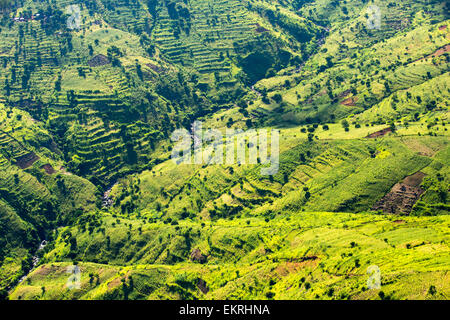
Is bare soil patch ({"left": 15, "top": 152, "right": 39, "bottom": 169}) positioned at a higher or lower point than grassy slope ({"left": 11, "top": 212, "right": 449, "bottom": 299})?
higher

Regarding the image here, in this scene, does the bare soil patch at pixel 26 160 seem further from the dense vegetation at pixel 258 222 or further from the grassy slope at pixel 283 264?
the grassy slope at pixel 283 264

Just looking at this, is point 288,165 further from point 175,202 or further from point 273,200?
point 175,202

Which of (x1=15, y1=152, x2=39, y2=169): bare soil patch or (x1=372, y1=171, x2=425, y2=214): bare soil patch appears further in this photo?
(x1=15, y1=152, x2=39, y2=169): bare soil patch

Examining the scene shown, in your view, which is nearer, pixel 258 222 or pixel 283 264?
pixel 283 264

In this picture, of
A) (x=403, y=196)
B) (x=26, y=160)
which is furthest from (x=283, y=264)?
(x=26, y=160)

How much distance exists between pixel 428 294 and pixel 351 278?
20.9m

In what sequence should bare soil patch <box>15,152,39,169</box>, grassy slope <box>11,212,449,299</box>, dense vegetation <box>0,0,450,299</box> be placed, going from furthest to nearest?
bare soil patch <box>15,152,39,169</box> < dense vegetation <box>0,0,450,299</box> < grassy slope <box>11,212,449,299</box>

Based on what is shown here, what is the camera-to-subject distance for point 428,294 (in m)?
86.9

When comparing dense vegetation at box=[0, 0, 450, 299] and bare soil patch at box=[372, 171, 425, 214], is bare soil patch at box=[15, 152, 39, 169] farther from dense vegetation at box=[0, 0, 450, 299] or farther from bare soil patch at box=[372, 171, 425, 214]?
bare soil patch at box=[372, 171, 425, 214]

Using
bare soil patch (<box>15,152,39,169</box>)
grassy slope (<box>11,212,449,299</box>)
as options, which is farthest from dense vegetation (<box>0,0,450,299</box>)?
bare soil patch (<box>15,152,39,169</box>)

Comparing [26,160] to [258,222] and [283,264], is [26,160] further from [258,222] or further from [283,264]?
[283,264]

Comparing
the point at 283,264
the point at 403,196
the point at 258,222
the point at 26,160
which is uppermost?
the point at 26,160

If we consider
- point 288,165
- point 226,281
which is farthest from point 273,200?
point 226,281

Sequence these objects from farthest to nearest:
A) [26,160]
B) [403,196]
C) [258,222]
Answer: [26,160], [258,222], [403,196]
